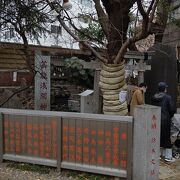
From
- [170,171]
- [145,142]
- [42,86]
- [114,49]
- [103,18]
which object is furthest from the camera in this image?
[42,86]

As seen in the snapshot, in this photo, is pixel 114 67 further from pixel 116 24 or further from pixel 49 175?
pixel 49 175

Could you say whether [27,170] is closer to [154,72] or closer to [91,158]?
[91,158]

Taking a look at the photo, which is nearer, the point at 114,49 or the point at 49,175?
the point at 49,175

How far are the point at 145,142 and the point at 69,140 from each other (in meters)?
1.51

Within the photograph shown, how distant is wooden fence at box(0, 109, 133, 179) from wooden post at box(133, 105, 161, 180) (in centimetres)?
13

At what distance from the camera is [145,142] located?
5973 millimetres

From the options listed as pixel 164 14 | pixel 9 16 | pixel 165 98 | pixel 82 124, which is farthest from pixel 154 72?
pixel 82 124

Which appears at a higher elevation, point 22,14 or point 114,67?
point 22,14

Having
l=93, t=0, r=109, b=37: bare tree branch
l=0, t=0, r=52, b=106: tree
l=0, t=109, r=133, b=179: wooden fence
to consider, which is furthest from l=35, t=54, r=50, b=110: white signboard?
l=0, t=109, r=133, b=179: wooden fence

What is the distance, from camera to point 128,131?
6.11m

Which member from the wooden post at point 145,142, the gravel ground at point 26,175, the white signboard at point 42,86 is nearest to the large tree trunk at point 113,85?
the wooden post at point 145,142

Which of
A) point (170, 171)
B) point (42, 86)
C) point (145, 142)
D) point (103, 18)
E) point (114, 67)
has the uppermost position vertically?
point (103, 18)

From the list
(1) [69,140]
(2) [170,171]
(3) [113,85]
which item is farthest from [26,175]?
(2) [170,171]

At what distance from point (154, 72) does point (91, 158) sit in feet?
25.0
